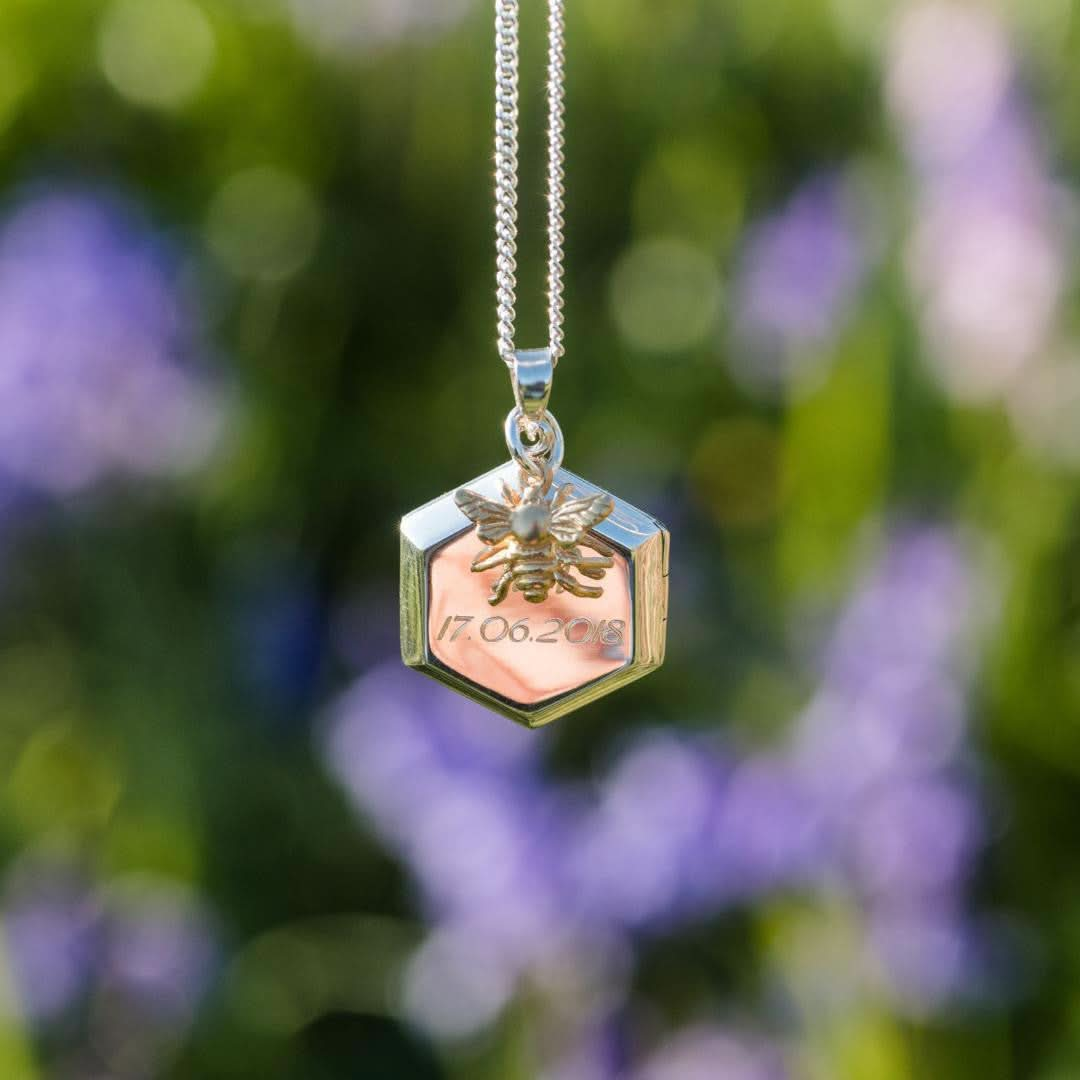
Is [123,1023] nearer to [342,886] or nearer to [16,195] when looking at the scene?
[342,886]

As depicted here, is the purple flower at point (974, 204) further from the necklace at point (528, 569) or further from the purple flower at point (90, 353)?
the purple flower at point (90, 353)

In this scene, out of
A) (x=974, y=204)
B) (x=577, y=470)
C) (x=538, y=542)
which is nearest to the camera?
(x=538, y=542)

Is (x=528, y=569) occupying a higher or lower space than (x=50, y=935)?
higher

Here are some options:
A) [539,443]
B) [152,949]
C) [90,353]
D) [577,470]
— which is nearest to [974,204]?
[577,470]

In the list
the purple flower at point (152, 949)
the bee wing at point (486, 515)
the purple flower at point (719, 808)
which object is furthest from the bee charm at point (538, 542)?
the purple flower at point (152, 949)

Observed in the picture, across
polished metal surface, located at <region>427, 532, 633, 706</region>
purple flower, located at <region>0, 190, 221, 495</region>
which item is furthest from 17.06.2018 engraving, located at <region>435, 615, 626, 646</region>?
purple flower, located at <region>0, 190, 221, 495</region>

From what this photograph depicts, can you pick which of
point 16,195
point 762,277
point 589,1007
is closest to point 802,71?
point 762,277

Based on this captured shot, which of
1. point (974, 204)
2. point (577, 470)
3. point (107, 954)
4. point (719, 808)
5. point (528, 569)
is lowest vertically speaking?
point (107, 954)

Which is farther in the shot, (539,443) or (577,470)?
(577,470)

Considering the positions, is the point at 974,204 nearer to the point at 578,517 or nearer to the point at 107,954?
the point at 578,517
